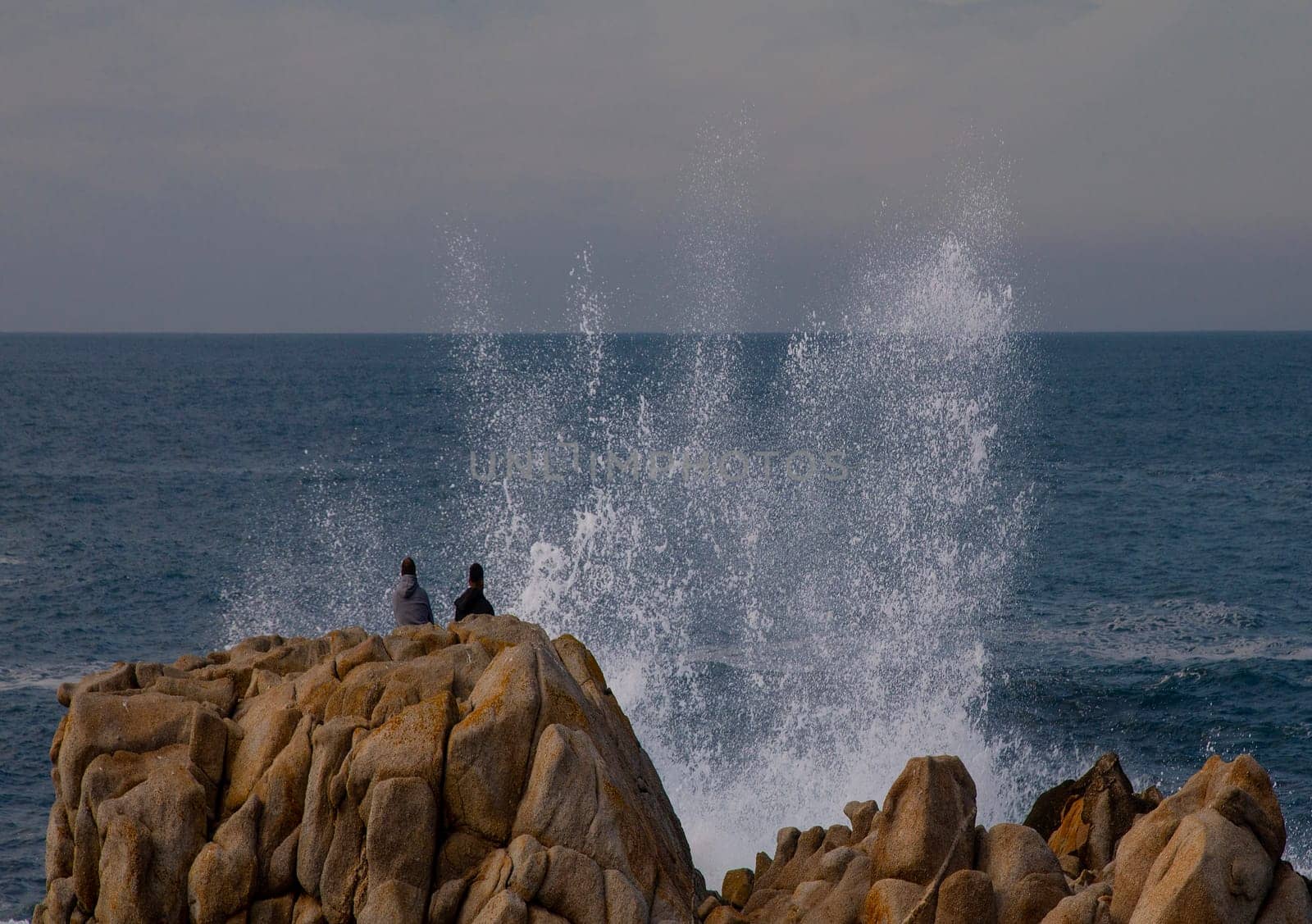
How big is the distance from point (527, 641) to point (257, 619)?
34125 millimetres

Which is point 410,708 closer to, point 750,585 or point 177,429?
point 750,585

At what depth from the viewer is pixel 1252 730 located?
35.7 meters

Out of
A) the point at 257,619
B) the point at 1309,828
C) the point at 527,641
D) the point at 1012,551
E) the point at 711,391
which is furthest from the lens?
the point at 711,391

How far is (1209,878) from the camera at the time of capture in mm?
13688

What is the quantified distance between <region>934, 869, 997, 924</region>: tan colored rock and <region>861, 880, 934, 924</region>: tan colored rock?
0.58ft

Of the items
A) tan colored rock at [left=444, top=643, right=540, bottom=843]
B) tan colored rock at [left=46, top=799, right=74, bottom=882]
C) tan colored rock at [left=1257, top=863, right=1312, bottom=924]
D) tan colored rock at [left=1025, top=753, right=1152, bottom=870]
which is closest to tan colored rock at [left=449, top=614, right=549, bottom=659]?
tan colored rock at [left=444, top=643, right=540, bottom=843]

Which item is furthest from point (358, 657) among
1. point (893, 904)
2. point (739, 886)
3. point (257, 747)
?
point (893, 904)

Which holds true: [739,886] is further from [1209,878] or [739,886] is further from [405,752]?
[1209,878]

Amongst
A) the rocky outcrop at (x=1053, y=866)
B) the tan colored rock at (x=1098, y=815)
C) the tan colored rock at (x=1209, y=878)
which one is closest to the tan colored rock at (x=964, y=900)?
the rocky outcrop at (x=1053, y=866)

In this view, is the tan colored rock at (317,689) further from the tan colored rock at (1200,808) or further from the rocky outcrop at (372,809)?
the tan colored rock at (1200,808)

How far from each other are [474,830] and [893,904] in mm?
5177

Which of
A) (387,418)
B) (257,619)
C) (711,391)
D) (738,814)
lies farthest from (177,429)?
(738,814)

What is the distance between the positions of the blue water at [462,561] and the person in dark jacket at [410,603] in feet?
34.6

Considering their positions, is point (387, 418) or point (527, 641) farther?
point (387, 418)
